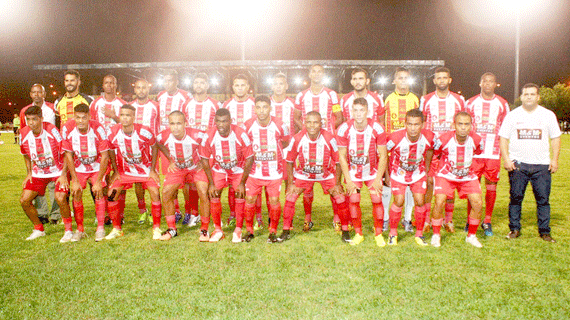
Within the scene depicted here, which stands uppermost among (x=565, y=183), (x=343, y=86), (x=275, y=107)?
(x=343, y=86)

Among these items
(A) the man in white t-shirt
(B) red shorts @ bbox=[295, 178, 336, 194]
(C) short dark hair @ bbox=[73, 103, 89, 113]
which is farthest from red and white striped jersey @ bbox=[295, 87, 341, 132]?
(C) short dark hair @ bbox=[73, 103, 89, 113]

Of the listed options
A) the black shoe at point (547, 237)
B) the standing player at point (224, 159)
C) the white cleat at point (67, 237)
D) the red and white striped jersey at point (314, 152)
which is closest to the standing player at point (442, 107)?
the black shoe at point (547, 237)

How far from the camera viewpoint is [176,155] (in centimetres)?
499

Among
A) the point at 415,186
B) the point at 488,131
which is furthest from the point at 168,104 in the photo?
the point at 488,131

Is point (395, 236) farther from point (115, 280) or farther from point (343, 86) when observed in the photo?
point (343, 86)

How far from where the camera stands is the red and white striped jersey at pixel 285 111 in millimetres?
5695

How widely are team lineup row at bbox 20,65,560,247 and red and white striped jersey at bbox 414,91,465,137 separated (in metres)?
0.01

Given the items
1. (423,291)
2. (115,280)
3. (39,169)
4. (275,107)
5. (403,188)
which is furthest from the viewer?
(275,107)

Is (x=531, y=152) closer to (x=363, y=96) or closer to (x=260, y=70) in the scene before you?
(x=363, y=96)

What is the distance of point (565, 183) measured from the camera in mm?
9039

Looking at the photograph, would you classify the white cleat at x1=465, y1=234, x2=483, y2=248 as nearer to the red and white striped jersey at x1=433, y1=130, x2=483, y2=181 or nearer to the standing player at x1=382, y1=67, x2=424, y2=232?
the red and white striped jersey at x1=433, y1=130, x2=483, y2=181

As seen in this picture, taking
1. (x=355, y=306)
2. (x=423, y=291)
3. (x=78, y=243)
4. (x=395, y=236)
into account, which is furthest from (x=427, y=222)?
(x=78, y=243)

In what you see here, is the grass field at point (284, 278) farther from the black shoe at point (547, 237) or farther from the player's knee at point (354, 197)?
the player's knee at point (354, 197)

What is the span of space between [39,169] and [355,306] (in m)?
4.31
